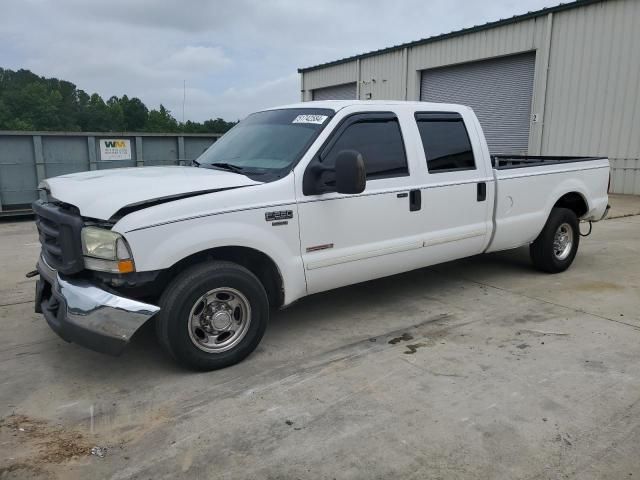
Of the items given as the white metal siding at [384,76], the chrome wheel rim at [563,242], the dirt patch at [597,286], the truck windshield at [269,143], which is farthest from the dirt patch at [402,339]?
the white metal siding at [384,76]

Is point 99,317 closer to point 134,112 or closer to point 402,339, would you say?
point 402,339

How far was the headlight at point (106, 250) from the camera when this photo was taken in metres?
3.33

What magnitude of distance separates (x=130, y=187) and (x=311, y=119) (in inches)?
64.0

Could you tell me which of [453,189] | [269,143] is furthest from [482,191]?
[269,143]

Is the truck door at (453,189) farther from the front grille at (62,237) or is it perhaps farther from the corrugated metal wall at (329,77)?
the corrugated metal wall at (329,77)

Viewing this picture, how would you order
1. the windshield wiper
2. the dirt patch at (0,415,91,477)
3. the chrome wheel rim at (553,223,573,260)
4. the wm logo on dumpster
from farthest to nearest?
1. the wm logo on dumpster
2. the chrome wheel rim at (553,223,573,260)
3. the windshield wiper
4. the dirt patch at (0,415,91,477)

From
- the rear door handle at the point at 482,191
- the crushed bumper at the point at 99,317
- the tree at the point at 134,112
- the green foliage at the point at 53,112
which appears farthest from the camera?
the tree at the point at 134,112

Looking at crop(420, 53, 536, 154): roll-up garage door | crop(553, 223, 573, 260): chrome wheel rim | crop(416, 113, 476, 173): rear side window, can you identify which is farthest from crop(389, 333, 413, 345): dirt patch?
crop(420, 53, 536, 154): roll-up garage door

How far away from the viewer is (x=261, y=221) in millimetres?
3832

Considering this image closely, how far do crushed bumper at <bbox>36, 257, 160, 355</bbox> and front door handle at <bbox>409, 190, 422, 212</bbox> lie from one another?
2399mm

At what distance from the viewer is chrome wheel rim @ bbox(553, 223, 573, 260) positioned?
6.39 m

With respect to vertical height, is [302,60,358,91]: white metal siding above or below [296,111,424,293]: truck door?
above

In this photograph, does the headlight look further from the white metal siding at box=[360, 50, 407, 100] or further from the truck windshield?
the white metal siding at box=[360, 50, 407, 100]

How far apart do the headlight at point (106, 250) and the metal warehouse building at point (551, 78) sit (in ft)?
50.0
